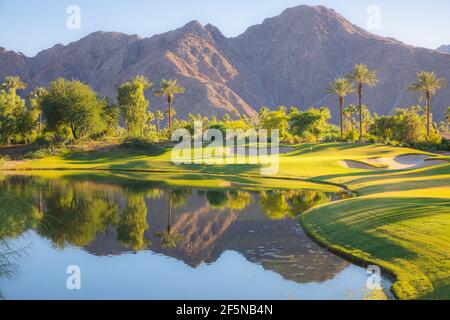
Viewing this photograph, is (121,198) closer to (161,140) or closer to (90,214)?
(90,214)

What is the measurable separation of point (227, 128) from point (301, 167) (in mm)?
55086

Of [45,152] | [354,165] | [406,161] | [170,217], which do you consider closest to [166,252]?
[170,217]

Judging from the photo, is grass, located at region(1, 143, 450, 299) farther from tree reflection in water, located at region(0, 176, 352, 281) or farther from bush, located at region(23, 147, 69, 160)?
bush, located at region(23, 147, 69, 160)

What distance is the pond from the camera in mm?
18828

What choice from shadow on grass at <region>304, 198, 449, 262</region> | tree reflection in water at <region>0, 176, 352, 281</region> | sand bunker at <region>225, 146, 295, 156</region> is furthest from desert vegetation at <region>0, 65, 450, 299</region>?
sand bunker at <region>225, 146, 295, 156</region>

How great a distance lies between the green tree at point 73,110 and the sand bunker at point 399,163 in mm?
56999

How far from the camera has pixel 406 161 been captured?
72750 millimetres

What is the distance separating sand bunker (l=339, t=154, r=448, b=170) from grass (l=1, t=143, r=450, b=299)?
1453mm

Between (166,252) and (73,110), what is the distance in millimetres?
84360

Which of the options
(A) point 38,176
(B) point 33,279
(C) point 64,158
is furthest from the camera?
(C) point 64,158

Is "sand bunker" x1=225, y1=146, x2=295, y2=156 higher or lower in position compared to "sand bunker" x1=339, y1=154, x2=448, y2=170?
higher

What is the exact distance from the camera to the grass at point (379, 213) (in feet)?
62.4
